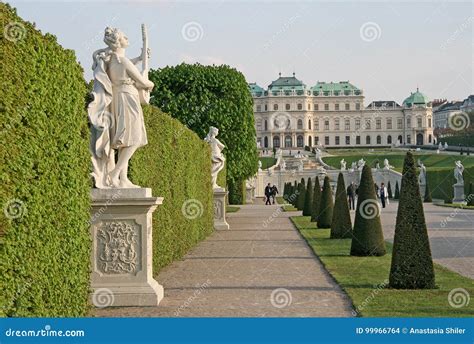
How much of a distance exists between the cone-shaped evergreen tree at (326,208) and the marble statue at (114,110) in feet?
35.1

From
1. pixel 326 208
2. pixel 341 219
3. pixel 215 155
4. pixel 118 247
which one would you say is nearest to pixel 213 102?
pixel 215 155

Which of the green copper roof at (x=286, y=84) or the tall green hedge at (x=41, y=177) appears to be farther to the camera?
the green copper roof at (x=286, y=84)

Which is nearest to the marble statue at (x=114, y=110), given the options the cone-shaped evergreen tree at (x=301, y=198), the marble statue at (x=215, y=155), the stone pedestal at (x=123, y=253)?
the stone pedestal at (x=123, y=253)

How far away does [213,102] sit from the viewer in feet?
86.0

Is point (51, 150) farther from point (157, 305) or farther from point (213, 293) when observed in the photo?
point (213, 293)

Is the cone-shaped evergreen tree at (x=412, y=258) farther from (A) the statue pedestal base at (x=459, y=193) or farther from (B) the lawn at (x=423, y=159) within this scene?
(B) the lawn at (x=423, y=159)

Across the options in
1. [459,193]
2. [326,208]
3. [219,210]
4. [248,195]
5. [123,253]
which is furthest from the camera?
[248,195]

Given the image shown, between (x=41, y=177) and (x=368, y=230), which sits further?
(x=368, y=230)

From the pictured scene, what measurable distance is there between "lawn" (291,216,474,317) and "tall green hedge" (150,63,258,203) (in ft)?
47.1

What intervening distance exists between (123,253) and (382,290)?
253cm

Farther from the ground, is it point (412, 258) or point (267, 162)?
point (267, 162)

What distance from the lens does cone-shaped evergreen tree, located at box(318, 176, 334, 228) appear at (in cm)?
1709

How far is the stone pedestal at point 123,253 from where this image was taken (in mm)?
6691

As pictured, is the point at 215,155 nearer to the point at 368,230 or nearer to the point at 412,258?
the point at 368,230
